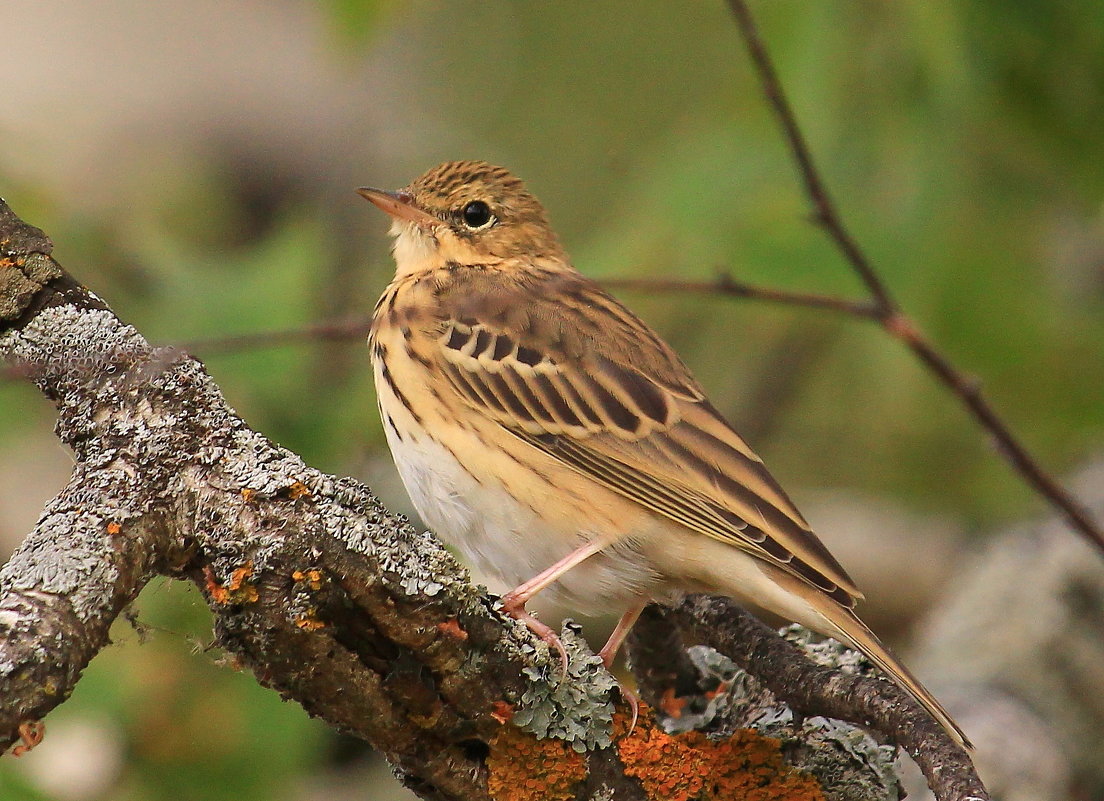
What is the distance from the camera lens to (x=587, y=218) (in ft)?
30.9

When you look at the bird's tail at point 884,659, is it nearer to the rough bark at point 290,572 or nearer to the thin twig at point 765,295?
the rough bark at point 290,572

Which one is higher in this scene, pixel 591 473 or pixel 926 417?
pixel 926 417

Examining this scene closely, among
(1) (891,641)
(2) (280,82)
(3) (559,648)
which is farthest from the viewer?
(2) (280,82)

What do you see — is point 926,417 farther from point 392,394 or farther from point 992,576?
point 392,394

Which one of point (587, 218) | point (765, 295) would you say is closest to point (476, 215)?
point (765, 295)

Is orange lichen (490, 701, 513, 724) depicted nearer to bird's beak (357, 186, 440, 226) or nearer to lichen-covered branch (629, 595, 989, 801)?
lichen-covered branch (629, 595, 989, 801)

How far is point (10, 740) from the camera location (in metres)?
2.06

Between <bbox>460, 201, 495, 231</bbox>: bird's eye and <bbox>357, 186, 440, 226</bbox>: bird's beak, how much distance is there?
11cm

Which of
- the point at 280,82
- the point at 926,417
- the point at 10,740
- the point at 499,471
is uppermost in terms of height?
the point at 280,82

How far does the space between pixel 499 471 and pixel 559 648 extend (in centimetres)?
96

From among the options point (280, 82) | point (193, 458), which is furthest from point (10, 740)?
point (280, 82)

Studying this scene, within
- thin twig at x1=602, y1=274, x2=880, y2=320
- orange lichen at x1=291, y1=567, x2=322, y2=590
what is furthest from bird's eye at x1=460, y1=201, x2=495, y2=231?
orange lichen at x1=291, y1=567, x2=322, y2=590

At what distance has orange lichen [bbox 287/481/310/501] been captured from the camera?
8.30ft

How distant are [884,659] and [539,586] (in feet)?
2.89
